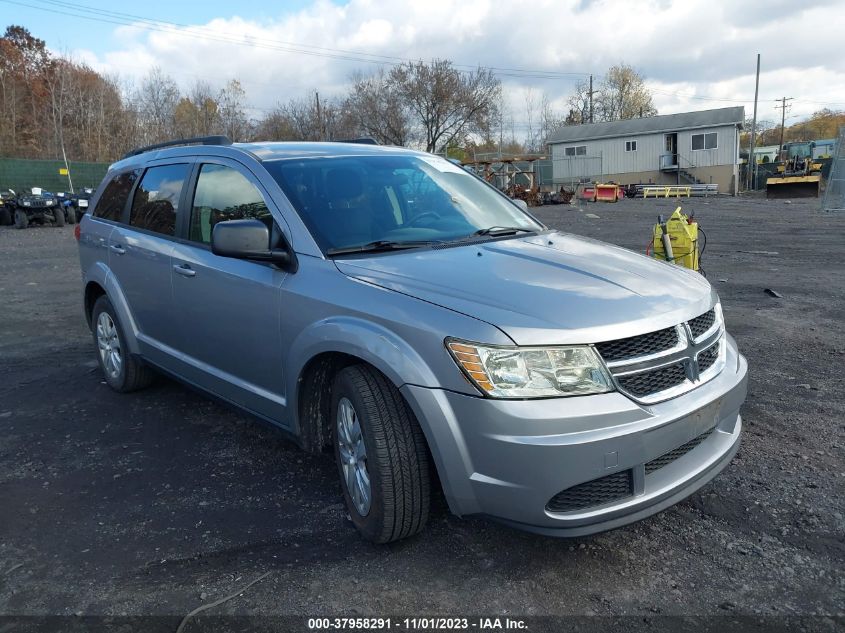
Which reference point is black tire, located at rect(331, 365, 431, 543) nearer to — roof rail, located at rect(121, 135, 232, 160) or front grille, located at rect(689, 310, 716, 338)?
front grille, located at rect(689, 310, 716, 338)

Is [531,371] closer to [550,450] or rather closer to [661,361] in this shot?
[550,450]

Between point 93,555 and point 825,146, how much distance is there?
68.2 m

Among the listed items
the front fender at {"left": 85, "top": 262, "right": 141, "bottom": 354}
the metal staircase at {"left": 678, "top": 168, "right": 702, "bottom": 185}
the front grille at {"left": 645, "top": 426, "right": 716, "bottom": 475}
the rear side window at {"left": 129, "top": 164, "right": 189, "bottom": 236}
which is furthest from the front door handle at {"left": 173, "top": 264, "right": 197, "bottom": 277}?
the metal staircase at {"left": 678, "top": 168, "right": 702, "bottom": 185}

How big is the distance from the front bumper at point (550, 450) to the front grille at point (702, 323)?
0.34m

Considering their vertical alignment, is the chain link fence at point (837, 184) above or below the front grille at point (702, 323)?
below

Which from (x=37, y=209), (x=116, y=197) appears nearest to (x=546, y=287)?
(x=116, y=197)

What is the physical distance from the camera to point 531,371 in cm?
252

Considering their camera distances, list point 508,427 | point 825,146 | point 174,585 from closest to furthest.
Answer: point 508,427
point 174,585
point 825,146

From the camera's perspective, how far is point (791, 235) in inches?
635

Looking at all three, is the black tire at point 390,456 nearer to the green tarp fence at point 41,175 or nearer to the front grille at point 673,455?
the front grille at point 673,455

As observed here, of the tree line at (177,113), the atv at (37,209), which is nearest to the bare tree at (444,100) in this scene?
the tree line at (177,113)

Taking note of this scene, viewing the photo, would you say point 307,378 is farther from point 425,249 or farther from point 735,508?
point 735,508

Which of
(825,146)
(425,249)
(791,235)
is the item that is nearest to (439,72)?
(825,146)

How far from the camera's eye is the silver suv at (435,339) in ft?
8.27
